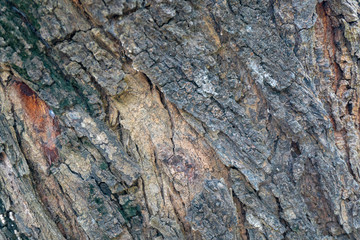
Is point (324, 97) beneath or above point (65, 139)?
beneath

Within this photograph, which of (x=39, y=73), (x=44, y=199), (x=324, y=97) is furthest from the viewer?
(x=324, y=97)

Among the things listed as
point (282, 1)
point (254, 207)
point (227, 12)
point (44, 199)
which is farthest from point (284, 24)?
point (44, 199)

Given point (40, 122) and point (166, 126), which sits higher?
point (40, 122)

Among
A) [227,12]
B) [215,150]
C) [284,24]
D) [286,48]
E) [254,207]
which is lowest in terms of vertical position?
[254,207]

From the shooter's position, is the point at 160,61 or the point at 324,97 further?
the point at 324,97

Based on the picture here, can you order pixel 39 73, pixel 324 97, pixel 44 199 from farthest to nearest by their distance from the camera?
pixel 324 97, pixel 44 199, pixel 39 73

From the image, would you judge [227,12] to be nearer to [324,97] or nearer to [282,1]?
[282,1]

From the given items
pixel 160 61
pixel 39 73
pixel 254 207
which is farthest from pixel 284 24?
pixel 39 73
